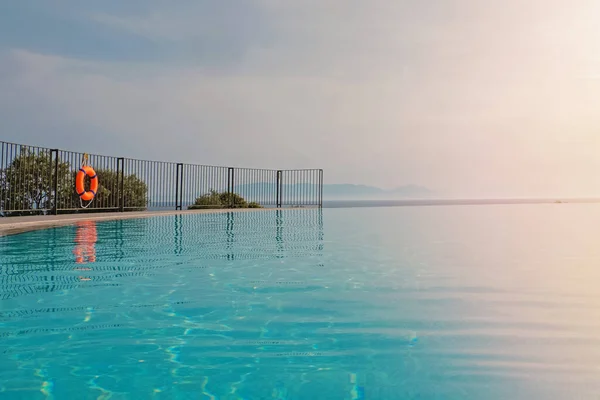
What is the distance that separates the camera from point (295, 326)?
2.19 meters

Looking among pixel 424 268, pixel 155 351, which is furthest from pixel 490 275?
pixel 155 351

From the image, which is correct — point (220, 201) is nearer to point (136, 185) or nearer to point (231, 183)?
point (231, 183)

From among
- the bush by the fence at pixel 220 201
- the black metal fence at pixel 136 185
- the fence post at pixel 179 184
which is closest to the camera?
the black metal fence at pixel 136 185

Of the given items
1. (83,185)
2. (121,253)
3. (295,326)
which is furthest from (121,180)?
(295,326)

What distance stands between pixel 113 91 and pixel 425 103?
10016 millimetres

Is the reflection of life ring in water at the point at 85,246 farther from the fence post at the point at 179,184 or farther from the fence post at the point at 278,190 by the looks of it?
the fence post at the point at 278,190

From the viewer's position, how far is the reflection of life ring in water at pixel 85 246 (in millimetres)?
4293

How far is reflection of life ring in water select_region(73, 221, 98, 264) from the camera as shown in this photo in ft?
14.1

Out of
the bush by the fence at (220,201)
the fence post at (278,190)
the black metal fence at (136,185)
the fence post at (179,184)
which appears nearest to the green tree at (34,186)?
the black metal fence at (136,185)

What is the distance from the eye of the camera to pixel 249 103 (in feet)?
45.3

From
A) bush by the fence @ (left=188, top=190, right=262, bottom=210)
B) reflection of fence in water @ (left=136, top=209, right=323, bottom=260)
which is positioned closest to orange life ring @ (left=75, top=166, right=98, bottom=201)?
reflection of fence in water @ (left=136, top=209, right=323, bottom=260)

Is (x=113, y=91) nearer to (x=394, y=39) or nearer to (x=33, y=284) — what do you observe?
(x=394, y=39)

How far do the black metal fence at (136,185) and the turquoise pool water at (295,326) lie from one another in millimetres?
6690

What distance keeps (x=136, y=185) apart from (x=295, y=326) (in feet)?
43.3
